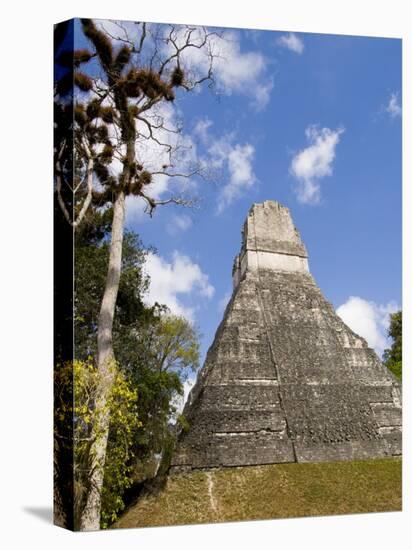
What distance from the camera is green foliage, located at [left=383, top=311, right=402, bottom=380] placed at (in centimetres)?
1143

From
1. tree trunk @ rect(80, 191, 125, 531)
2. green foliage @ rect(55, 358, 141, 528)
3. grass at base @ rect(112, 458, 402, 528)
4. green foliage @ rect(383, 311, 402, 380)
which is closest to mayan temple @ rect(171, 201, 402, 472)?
grass at base @ rect(112, 458, 402, 528)

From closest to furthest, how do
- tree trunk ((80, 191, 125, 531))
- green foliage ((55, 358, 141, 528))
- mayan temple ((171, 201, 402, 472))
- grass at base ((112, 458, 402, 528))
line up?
green foliage ((55, 358, 141, 528)) < tree trunk ((80, 191, 125, 531)) < grass at base ((112, 458, 402, 528)) < mayan temple ((171, 201, 402, 472))

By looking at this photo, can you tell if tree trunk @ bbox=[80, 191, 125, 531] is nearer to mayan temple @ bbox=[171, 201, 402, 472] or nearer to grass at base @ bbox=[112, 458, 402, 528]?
grass at base @ bbox=[112, 458, 402, 528]

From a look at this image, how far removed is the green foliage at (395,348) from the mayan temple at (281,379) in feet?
1.75

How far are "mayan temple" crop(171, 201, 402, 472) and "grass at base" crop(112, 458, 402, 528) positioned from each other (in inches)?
15.2

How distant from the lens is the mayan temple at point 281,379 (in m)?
11.3

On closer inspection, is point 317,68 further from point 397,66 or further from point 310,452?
point 310,452

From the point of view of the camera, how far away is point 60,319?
868cm

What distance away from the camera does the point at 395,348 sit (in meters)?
13.1

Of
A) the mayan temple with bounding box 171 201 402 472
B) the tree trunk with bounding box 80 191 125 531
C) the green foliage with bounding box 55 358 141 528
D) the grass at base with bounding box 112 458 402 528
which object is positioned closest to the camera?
the green foliage with bounding box 55 358 141 528

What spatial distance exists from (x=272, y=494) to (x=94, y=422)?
3113 millimetres

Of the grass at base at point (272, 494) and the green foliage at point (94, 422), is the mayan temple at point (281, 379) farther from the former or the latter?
the green foliage at point (94, 422)

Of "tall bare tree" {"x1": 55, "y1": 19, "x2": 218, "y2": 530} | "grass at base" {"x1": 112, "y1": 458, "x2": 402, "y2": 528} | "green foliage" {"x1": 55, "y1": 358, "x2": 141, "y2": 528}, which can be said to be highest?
"tall bare tree" {"x1": 55, "y1": 19, "x2": 218, "y2": 530}

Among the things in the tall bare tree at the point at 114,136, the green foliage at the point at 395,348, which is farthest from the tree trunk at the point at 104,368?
the green foliage at the point at 395,348
